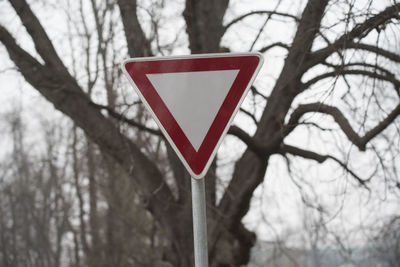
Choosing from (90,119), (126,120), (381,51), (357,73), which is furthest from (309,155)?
Result: (90,119)

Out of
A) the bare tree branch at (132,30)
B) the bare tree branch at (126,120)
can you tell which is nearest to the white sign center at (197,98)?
the bare tree branch at (126,120)

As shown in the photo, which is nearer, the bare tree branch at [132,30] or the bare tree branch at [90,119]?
the bare tree branch at [90,119]

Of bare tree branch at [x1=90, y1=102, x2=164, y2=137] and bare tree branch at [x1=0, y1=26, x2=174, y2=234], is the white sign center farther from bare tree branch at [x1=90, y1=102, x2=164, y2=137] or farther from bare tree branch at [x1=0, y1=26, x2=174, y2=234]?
bare tree branch at [x1=0, y1=26, x2=174, y2=234]

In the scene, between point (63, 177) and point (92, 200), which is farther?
point (63, 177)

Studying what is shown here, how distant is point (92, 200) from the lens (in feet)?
63.5

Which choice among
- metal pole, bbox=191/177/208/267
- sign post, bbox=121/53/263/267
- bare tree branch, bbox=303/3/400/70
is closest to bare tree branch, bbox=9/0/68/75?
bare tree branch, bbox=303/3/400/70

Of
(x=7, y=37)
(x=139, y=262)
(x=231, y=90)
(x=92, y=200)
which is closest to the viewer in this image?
A: (x=231, y=90)

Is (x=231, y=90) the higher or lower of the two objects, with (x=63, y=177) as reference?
lower

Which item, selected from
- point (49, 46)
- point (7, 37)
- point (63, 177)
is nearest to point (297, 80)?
point (49, 46)

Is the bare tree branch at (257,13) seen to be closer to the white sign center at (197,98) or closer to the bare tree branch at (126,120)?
the bare tree branch at (126,120)

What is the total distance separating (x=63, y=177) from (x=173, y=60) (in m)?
21.0

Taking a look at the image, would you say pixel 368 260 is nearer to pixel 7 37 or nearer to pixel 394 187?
pixel 394 187

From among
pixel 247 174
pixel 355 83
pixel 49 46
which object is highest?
pixel 49 46

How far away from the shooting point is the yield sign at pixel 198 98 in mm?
2787
